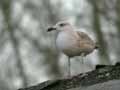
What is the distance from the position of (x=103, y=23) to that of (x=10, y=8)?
2906mm

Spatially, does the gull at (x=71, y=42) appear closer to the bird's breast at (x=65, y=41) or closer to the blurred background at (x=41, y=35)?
the bird's breast at (x=65, y=41)

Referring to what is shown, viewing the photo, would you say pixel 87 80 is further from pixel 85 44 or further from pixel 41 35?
pixel 41 35

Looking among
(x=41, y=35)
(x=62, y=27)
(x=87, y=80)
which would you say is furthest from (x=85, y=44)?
(x=41, y=35)

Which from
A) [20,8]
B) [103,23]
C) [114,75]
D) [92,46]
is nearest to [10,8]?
[20,8]

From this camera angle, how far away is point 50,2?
18078 mm

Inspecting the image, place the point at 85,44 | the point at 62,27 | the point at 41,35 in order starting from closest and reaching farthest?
the point at 62,27 < the point at 85,44 < the point at 41,35

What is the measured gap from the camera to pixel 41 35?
17719mm

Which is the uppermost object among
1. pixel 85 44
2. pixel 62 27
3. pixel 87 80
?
pixel 62 27

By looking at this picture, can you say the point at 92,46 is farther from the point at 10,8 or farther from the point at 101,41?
the point at 10,8

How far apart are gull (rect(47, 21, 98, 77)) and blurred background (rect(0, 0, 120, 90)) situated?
844 cm

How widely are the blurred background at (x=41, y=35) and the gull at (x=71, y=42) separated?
8.44 metres

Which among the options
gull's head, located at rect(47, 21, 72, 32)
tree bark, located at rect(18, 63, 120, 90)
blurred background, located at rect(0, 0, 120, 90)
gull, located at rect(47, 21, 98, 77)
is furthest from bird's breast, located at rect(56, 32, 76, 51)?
blurred background, located at rect(0, 0, 120, 90)

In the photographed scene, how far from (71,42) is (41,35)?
32.8 feet

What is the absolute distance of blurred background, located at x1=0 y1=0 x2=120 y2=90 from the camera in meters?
17.0
